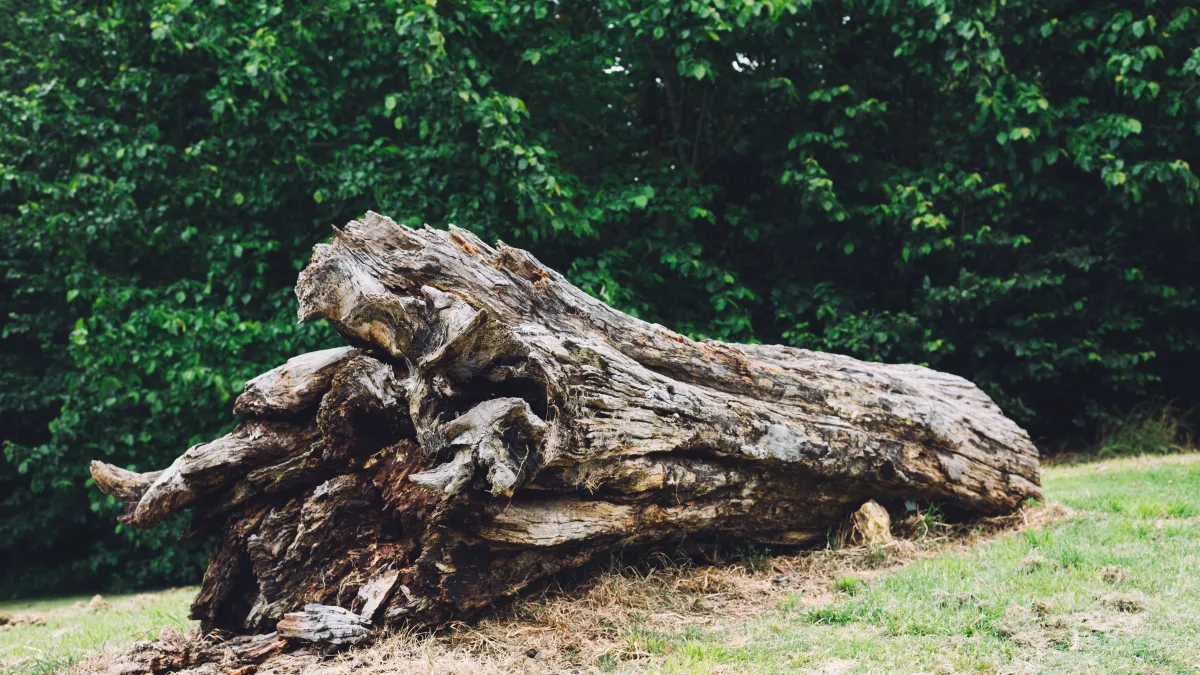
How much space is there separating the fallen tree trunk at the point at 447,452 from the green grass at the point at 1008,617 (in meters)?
0.89

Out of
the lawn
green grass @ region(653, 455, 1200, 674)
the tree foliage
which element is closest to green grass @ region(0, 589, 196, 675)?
the lawn

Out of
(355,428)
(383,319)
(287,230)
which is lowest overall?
(355,428)

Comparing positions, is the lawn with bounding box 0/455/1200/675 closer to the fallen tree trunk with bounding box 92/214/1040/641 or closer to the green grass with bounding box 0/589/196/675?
the green grass with bounding box 0/589/196/675

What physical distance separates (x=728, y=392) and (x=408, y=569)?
2340mm

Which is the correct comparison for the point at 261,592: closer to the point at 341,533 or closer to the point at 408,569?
the point at 341,533

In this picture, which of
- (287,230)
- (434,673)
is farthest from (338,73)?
(434,673)

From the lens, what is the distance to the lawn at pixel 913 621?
13.1 ft

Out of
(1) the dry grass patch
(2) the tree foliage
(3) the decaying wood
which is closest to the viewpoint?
(1) the dry grass patch

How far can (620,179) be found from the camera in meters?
11.4

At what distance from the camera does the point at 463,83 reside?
31.9 feet

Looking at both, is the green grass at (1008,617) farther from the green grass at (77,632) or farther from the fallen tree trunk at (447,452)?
the green grass at (77,632)

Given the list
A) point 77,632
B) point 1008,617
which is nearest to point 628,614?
point 1008,617

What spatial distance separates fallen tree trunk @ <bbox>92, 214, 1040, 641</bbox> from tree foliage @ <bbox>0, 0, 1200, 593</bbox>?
15.9 feet

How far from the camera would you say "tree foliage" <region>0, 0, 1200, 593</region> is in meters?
10.2
